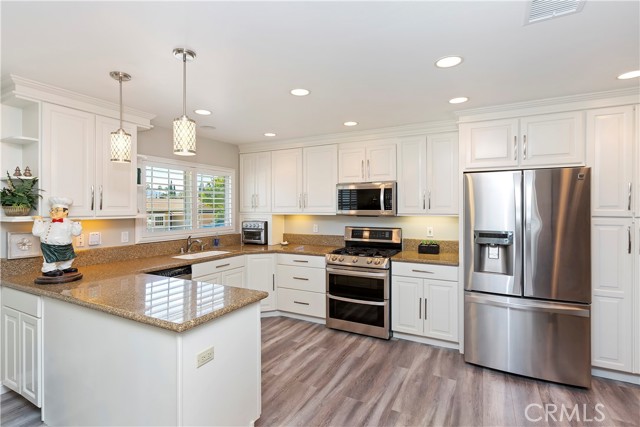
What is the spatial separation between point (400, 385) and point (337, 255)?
4.97 feet

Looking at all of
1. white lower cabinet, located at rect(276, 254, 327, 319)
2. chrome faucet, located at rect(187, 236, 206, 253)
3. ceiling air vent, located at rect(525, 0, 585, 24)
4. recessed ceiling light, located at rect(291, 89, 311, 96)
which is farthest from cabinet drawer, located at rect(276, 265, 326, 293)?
ceiling air vent, located at rect(525, 0, 585, 24)

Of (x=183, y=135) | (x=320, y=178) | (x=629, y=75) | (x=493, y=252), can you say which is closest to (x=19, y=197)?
(x=183, y=135)

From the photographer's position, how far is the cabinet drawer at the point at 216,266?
329 cm

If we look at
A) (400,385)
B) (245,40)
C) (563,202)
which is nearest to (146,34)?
(245,40)

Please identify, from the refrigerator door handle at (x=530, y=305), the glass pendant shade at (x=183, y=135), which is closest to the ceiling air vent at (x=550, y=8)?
the glass pendant shade at (x=183, y=135)

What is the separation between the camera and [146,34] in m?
1.68

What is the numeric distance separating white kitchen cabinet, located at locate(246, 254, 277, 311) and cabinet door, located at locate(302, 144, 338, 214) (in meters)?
0.85

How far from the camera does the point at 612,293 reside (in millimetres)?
2598

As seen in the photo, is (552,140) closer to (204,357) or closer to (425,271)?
(425,271)

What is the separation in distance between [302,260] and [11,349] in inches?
105

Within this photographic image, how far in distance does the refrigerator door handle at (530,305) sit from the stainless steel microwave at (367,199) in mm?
1270

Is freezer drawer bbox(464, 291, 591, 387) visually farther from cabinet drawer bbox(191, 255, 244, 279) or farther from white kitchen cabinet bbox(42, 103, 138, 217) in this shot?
white kitchen cabinet bbox(42, 103, 138, 217)

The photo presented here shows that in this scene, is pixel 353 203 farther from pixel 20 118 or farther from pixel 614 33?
pixel 20 118

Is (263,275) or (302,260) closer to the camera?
(302,260)
